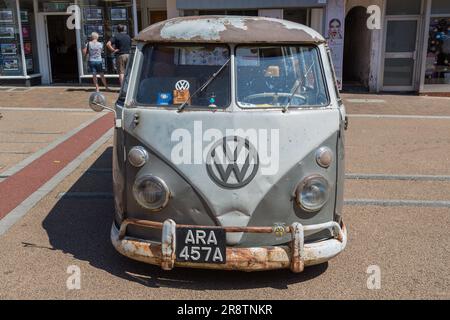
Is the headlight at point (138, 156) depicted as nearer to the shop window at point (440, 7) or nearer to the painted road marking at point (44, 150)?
the painted road marking at point (44, 150)

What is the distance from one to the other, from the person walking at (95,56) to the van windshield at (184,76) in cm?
956

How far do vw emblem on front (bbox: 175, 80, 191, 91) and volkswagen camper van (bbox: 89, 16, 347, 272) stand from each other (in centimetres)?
1

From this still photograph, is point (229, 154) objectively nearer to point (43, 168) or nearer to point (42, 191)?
point (42, 191)

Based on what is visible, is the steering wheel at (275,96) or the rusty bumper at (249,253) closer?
the rusty bumper at (249,253)

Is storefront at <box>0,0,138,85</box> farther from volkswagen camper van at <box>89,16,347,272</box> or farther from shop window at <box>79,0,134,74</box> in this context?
volkswagen camper van at <box>89,16,347,272</box>

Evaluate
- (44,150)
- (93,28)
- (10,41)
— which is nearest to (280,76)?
(44,150)

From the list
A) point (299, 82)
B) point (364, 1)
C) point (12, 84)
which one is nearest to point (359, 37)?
point (364, 1)

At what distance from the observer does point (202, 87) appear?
394 centimetres

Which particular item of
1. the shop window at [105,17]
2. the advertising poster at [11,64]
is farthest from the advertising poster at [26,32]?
the shop window at [105,17]

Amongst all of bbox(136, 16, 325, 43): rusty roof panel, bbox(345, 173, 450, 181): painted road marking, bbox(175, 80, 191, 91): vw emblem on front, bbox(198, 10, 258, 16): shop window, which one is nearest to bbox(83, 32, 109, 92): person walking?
bbox(198, 10, 258, 16): shop window

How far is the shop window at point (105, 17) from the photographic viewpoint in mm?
13875

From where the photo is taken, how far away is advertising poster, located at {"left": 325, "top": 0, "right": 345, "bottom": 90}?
43.1ft

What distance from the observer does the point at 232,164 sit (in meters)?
3.63

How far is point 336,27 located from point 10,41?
30.4ft
